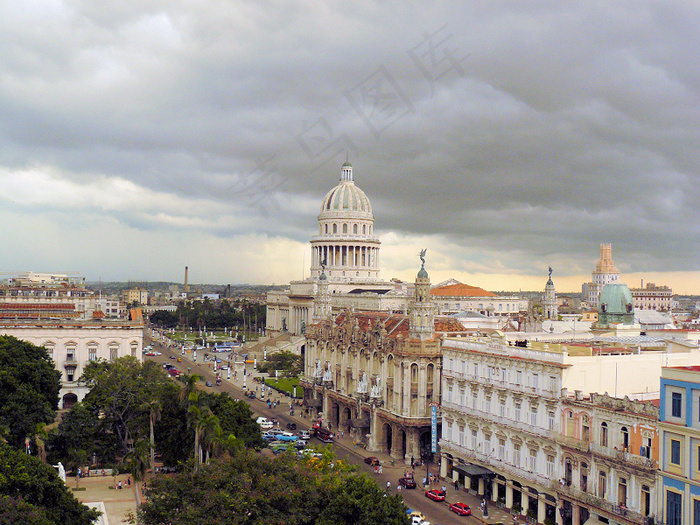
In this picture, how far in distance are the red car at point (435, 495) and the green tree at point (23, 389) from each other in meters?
38.7

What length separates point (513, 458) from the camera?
65.2 meters

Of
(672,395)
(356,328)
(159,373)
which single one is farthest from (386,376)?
(672,395)

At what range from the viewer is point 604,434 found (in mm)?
54875

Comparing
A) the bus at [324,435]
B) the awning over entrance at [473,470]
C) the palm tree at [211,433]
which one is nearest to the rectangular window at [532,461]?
the awning over entrance at [473,470]

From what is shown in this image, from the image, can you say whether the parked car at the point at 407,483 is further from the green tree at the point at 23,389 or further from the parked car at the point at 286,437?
the green tree at the point at 23,389

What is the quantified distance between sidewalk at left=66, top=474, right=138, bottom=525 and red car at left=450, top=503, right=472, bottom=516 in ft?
87.5

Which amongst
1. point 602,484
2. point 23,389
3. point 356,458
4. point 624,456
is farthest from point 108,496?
point 624,456

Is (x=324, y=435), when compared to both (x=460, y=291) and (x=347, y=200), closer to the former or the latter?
(x=460, y=291)

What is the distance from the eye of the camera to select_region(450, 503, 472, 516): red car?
62912mm

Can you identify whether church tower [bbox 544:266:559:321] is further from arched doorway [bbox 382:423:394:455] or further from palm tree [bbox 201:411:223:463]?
palm tree [bbox 201:411:223:463]

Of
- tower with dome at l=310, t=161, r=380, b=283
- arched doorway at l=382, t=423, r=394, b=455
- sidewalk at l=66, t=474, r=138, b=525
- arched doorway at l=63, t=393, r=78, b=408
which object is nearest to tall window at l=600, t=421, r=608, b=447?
sidewalk at l=66, t=474, r=138, b=525

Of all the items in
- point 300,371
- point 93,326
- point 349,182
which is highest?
point 349,182

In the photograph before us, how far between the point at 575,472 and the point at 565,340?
76.0 ft

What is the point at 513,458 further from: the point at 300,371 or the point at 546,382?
the point at 300,371
